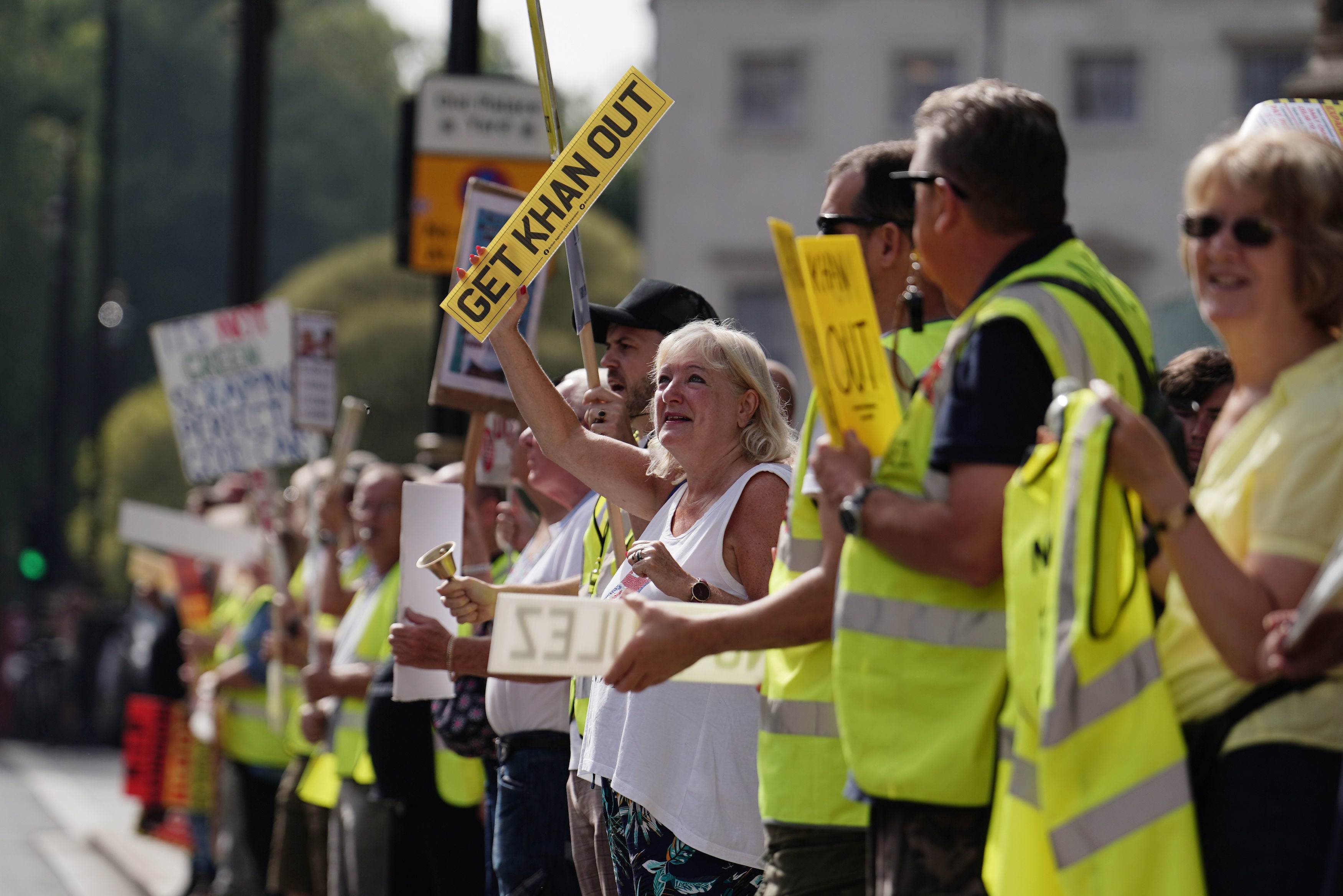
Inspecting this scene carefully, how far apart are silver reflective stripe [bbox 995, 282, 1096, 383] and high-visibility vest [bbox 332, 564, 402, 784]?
4334mm

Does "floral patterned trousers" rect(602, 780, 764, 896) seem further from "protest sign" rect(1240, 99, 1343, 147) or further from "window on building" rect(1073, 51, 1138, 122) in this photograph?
"window on building" rect(1073, 51, 1138, 122)

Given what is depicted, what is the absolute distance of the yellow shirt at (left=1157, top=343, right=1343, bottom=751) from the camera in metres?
2.60

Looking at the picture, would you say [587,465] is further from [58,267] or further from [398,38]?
[398,38]

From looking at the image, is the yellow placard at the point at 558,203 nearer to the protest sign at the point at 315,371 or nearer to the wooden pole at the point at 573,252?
the wooden pole at the point at 573,252

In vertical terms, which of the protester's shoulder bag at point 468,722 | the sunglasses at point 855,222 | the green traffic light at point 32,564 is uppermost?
the sunglasses at point 855,222

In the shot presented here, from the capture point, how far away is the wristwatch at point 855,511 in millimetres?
2859

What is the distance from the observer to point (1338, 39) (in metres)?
7.84

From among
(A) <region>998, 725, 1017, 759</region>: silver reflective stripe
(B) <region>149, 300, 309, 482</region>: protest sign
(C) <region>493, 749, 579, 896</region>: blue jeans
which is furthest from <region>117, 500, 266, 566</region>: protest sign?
(A) <region>998, 725, 1017, 759</region>: silver reflective stripe

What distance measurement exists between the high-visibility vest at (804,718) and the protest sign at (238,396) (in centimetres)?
557

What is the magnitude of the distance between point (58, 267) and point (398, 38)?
1319 inches

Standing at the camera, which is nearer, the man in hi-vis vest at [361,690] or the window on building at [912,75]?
the man in hi-vis vest at [361,690]

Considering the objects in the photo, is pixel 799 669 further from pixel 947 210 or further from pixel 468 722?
pixel 468 722

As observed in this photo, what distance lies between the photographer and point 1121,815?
2.60m

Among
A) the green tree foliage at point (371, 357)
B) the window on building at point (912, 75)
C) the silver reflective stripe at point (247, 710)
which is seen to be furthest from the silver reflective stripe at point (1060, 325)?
the window on building at point (912, 75)
